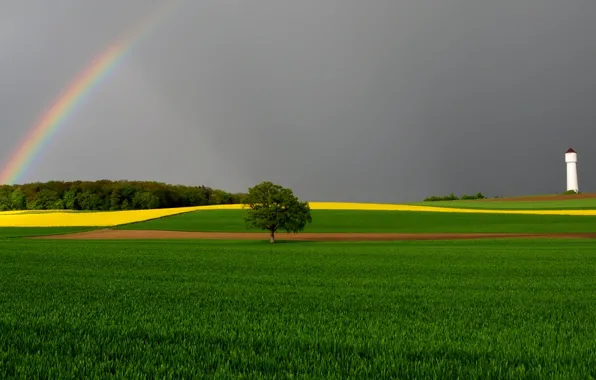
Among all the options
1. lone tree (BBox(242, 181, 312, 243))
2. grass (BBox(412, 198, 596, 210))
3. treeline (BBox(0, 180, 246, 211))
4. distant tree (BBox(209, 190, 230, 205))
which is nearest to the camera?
lone tree (BBox(242, 181, 312, 243))

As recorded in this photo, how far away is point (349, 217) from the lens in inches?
3287

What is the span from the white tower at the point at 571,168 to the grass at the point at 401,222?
255 ft

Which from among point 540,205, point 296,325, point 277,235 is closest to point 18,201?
point 277,235

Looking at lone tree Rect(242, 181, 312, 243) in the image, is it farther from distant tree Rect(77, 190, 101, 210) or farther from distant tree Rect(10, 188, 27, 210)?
distant tree Rect(10, 188, 27, 210)

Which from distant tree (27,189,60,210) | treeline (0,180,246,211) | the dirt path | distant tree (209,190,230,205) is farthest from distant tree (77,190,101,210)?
the dirt path

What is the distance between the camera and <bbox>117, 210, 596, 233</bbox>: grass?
68938 millimetres

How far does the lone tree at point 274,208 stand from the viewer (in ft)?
174

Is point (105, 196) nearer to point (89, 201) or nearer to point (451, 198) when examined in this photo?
point (89, 201)

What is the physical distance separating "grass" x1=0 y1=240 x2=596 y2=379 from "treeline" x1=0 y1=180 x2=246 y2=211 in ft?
357

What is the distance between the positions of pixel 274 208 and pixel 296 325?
42.6 meters

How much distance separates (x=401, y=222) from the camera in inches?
3054

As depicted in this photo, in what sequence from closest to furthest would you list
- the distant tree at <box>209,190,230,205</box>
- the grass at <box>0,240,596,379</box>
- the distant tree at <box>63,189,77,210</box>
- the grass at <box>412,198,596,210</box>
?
the grass at <box>0,240,596,379</box> < the grass at <box>412,198,596,210</box> < the distant tree at <box>63,189,77,210</box> < the distant tree at <box>209,190,230,205</box>

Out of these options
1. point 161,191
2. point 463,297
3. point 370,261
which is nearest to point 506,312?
point 463,297

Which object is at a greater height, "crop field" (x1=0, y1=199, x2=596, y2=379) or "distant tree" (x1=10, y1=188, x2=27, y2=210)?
"distant tree" (x1=10, y1=188, x2=27, y2=210)
